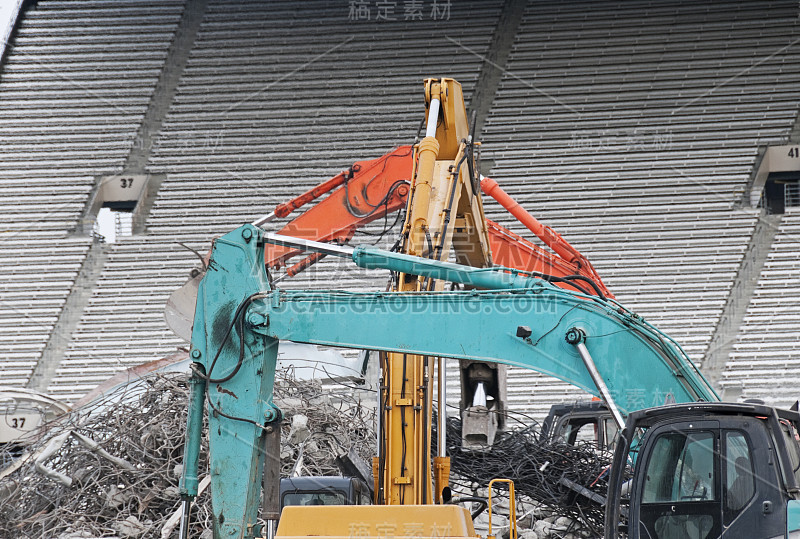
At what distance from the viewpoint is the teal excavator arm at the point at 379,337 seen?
526 centimetres

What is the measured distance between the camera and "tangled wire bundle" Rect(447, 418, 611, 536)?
8953mm

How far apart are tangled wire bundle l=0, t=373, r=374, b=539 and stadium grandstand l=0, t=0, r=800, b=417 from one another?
6.41 meters

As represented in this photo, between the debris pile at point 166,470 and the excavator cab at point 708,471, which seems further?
the debris pile at point 166,470

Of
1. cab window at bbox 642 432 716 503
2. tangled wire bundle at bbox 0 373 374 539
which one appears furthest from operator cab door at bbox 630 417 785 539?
tangled wire bundle at bbox 0 373 374 539

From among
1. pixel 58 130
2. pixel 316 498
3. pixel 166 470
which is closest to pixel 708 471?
pixel 316 498

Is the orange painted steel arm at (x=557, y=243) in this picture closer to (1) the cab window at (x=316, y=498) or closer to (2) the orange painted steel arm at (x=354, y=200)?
(2) the orange painted steel arm at (x=354, y=200)

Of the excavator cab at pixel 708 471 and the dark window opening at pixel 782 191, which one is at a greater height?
the dark window opening at pixel 782 191

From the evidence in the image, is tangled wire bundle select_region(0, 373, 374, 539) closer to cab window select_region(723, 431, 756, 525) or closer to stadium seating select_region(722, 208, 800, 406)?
cab window select_region(723, 431, 756, 525)

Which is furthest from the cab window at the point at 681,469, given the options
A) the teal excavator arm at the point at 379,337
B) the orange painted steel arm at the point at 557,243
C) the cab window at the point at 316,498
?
the orange painted steel arm at the point at 557,243

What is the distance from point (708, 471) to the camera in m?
5.09

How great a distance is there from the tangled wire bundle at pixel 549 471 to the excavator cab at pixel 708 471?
3621 millimetres

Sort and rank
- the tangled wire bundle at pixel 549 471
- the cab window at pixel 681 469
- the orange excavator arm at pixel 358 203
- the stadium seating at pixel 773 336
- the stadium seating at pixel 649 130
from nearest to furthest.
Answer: the cab window at pixel 681 469 → the tangled wire bundle at pixel 549 471 → the orange excavator arm at pixel 358 203 → the stadium seating at pixel 773 336 → the stadium seating at pixel 649 130

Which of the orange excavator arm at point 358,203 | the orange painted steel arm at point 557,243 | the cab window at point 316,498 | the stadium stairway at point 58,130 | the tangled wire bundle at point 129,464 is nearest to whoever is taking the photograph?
the cab window at point 316,498

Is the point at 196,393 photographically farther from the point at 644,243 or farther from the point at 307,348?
the point at 644,243
